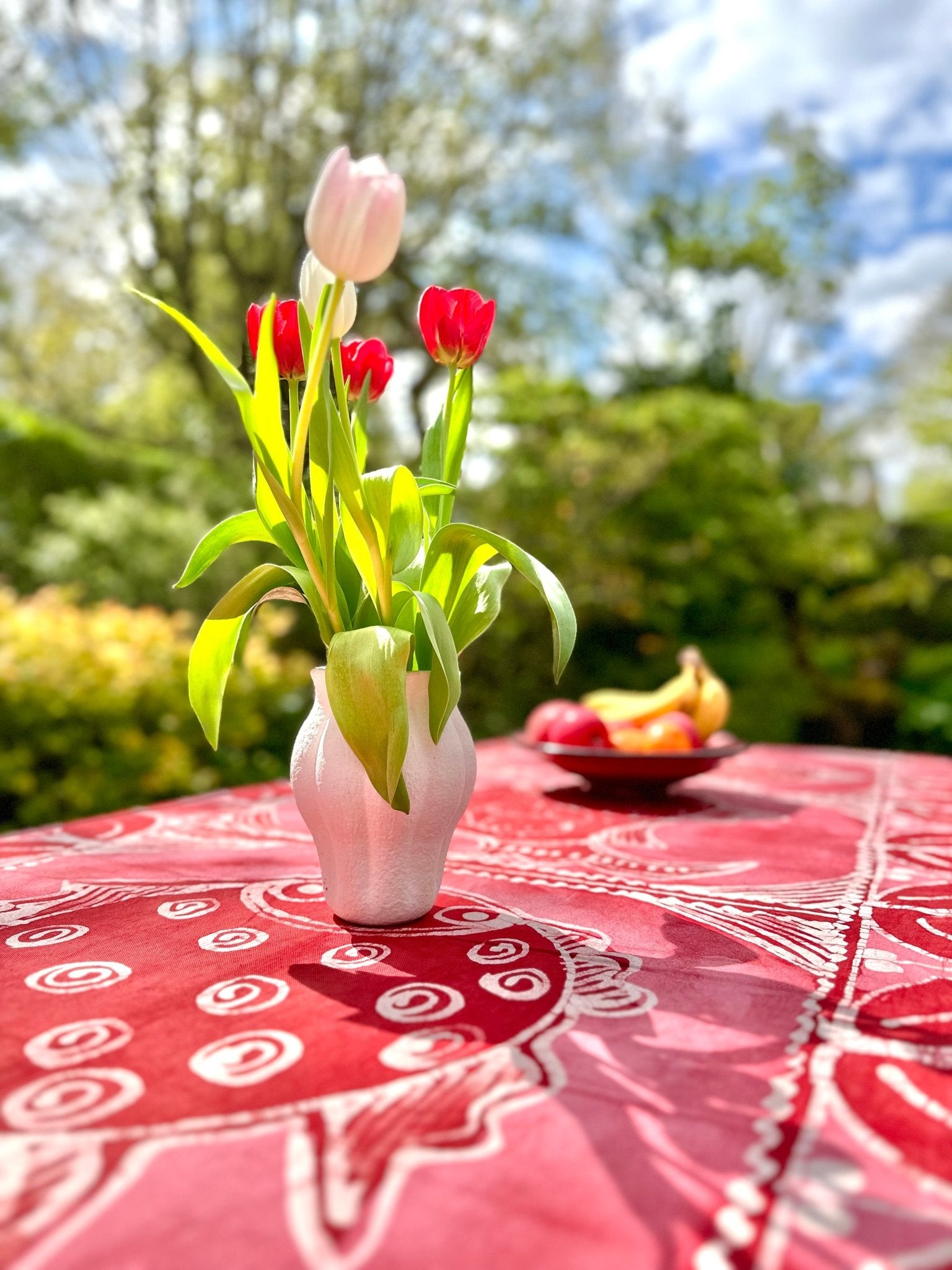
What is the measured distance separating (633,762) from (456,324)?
0.81m

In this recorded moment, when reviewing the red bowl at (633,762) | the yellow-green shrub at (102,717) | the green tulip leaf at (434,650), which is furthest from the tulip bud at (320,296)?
the yellow-green shrub at (102,717)

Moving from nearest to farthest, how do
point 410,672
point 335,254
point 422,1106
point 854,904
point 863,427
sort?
point 422,1106 → point 335,254 → point 410,672 → point 854,904 → point 863,427

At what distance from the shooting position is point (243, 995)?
689 mm

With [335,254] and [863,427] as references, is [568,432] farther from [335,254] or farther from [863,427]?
[863,427]

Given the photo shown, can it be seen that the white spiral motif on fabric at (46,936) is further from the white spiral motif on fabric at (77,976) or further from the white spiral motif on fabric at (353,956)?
the white spiral motif on fabric at (353,956)

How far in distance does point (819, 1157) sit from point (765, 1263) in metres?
0.09

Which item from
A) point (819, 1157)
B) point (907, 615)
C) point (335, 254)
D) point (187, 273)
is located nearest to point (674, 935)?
point (819, 1157)

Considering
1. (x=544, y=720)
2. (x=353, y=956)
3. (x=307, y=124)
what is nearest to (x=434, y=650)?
(x=353, y=956)

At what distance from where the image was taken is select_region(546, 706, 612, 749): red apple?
5.10 ft

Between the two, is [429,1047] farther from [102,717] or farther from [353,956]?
[102,717]

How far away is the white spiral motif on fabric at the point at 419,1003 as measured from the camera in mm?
654

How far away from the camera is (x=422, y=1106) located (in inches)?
21.0

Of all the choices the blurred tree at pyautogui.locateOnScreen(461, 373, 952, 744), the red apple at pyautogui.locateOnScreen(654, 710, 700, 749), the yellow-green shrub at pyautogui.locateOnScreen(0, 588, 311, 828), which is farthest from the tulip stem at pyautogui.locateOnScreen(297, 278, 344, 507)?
the blurred tree at pyautogui.locateOnScreen(461, 373, 952, 744)

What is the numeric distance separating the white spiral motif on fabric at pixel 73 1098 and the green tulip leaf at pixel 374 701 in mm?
284
